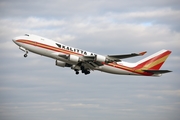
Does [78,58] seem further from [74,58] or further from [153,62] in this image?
[153,62]

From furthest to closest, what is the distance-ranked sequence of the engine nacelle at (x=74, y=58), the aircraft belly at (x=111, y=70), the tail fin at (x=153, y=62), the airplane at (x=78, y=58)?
the tail fin at (x=153, y=62) → the aircraft belly at (x=111, y=70) → the engine nacelle at (x=74, y=58) → the airplane at (x=78, y=58)

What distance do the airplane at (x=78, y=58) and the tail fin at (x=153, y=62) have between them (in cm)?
29

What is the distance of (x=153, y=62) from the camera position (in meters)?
74.5

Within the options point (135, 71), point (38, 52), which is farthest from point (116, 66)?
point (38, 52)

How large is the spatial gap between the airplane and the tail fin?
0.29 m

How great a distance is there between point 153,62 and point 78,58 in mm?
16291

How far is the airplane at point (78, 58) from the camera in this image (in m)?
64.9

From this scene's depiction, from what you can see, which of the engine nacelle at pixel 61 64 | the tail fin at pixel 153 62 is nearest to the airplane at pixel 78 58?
the engine nacelle at pixel 61 64

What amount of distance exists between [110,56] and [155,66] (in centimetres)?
1253

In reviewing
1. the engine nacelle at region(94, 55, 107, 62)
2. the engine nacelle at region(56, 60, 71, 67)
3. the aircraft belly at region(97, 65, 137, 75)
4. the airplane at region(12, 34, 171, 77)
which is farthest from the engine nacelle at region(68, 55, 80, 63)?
the engine nacelle at region(56, 60, 71, 67)

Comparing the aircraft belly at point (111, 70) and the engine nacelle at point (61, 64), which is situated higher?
the engine nacelle at point (61, 64)

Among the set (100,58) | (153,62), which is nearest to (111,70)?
(100,58)

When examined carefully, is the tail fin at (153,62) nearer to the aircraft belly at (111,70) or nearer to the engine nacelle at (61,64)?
the aircraft belly at (111,70)

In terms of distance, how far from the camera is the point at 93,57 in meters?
65.7
